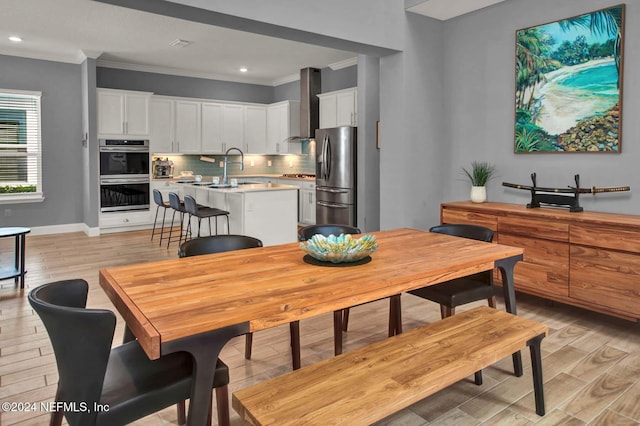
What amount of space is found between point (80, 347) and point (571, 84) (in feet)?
12.9

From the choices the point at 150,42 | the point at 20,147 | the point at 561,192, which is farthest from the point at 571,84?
the point at 20,147

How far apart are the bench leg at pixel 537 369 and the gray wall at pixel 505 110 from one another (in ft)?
6.56

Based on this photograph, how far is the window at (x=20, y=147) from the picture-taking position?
703 centimetres

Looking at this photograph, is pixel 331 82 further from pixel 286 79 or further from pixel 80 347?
pixel 80 347

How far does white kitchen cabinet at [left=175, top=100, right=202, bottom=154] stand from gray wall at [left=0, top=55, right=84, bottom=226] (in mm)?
1577

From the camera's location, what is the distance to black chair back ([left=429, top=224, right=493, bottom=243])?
3.02 m

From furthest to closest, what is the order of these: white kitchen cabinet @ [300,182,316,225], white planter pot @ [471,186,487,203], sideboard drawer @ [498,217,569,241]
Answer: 1. white kitchen cabinet @ [300,182,316,225]
2. white planter pot @ [471,186,487,203]
3. sideboard drawer @ [498,217,569,241]

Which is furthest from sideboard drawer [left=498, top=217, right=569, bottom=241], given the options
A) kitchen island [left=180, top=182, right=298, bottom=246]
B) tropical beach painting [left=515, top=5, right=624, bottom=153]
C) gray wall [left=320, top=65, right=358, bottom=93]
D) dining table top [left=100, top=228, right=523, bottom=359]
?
gray wall [left=320, top=65, right=358, bottom=93]

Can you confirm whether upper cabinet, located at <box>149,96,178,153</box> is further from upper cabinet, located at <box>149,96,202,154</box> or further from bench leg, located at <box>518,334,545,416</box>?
bench leg, located at <box>518,334,545,416</box>

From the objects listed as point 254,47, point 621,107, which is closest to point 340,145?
point 254,47

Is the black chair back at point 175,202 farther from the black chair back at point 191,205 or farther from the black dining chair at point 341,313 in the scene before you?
the black dining chair at point 341,313

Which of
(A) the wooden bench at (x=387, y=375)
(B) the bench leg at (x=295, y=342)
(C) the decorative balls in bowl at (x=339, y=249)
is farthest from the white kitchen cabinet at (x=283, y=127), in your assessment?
(A) the wooden bench at (x=387, y=375)

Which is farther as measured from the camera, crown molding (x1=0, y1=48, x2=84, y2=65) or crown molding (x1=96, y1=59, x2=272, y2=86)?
crown molding (x1=96, y1=59, x2=272, y2=86)

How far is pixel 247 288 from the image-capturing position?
71.4 inches
